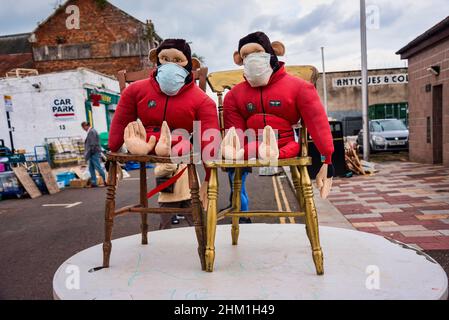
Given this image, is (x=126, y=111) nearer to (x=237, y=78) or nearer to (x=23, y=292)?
(x=237, y=78)

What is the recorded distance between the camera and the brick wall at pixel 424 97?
10.7 metres

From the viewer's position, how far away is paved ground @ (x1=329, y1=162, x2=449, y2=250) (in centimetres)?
452

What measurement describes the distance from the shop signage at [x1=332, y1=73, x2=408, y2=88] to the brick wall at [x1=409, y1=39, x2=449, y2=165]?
71.8 ft

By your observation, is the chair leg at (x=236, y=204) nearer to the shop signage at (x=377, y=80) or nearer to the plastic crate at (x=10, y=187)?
the plastic crate at (x=10, y=187)

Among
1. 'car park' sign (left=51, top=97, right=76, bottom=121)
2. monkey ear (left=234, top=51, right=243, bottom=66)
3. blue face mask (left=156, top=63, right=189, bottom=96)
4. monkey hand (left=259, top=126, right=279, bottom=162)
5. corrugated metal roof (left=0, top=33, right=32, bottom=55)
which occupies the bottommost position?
monkey hand (left=259, top=126, right=279, bottom=162)

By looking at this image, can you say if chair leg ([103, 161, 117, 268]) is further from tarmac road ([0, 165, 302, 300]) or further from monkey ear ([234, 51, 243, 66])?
monkey ear ([234, 51, 243, 66])

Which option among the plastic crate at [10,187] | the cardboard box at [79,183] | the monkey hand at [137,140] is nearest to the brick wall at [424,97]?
the cardboard box at [79,183]

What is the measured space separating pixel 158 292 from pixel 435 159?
37.8ft

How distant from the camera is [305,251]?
2.84m

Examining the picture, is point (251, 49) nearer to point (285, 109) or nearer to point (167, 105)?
point (285, 109)

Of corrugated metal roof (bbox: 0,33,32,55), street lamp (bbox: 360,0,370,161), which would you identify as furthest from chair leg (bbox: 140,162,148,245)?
corrugated metal roof (bbox: 0,33,32,55)

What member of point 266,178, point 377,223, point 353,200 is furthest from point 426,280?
point 266,178

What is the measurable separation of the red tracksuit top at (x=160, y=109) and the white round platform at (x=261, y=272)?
34.3 inches

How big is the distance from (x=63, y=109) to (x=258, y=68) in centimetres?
1886
